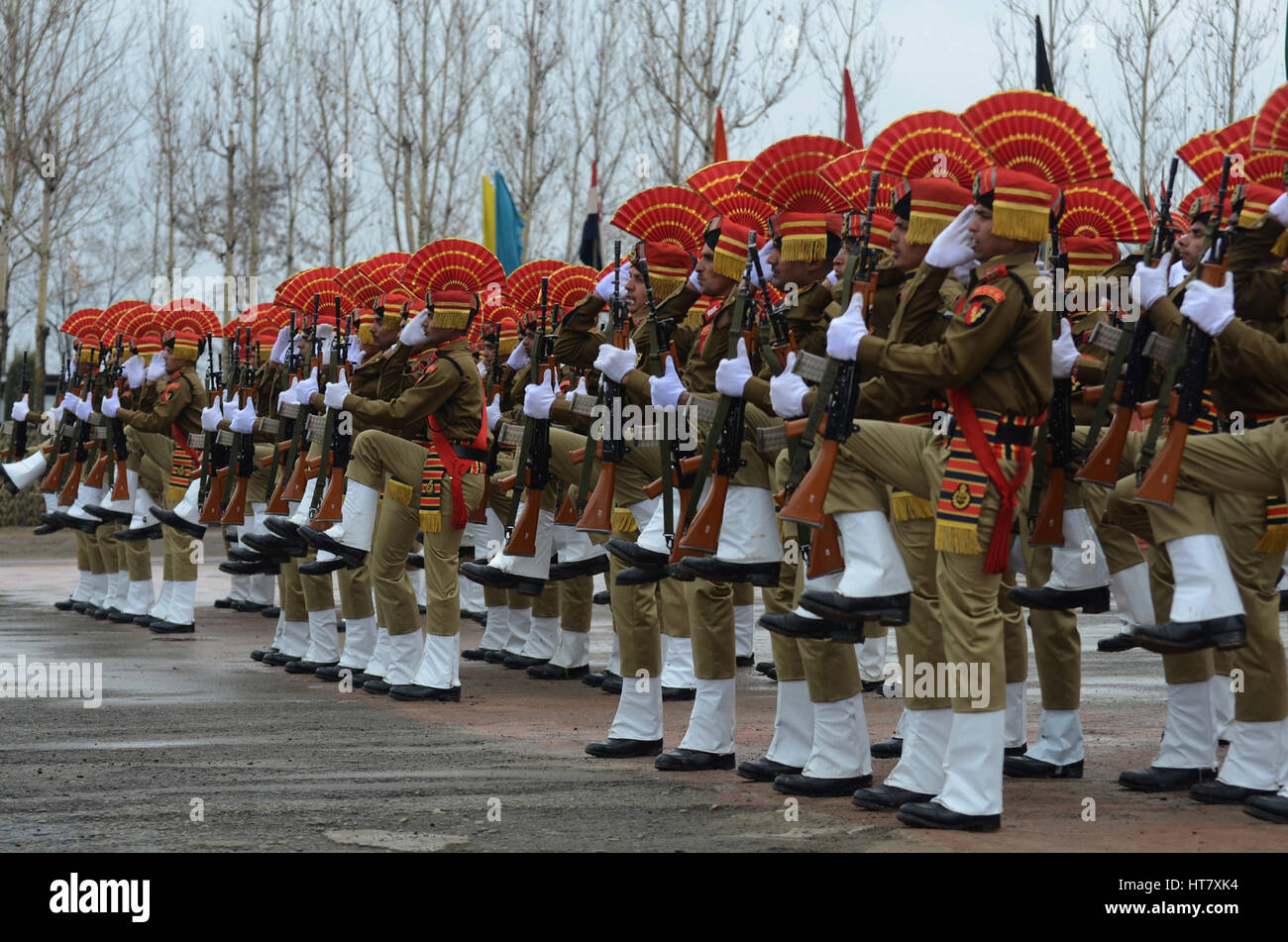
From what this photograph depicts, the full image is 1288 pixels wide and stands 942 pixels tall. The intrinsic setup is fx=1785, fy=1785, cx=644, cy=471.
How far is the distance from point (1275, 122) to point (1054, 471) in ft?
5.28

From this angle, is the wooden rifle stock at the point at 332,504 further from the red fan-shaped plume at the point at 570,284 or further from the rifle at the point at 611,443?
the rifle at the point at 611,443

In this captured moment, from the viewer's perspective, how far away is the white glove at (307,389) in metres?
11.2

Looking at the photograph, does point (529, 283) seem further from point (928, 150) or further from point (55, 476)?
point (55, 476)

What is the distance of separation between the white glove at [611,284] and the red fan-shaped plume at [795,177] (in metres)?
1.08

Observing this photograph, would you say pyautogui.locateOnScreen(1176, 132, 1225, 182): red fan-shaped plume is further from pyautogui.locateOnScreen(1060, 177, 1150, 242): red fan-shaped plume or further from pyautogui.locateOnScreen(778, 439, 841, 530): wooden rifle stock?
pyautogui.locateOnScreen(778, 439, 841, 530): wooden rifle stock

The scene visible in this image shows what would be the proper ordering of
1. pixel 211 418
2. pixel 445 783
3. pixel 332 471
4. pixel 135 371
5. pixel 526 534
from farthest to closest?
pixel 135 371, pixel 211 418, pixel 332 471, pixel 526 534, pixel 445 783

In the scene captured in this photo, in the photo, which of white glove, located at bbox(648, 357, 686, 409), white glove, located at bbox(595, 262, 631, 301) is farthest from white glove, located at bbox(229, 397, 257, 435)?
white glove, located at bbox(648, 357, 686, 409)

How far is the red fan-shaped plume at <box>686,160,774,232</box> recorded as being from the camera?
8203 mm

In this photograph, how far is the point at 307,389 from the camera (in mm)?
11211

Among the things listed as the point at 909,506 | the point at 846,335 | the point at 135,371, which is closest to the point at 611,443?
the point at 909,506

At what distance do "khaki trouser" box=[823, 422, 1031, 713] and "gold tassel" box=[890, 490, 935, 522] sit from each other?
0.14ft

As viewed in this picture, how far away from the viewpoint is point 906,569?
21.7ft
